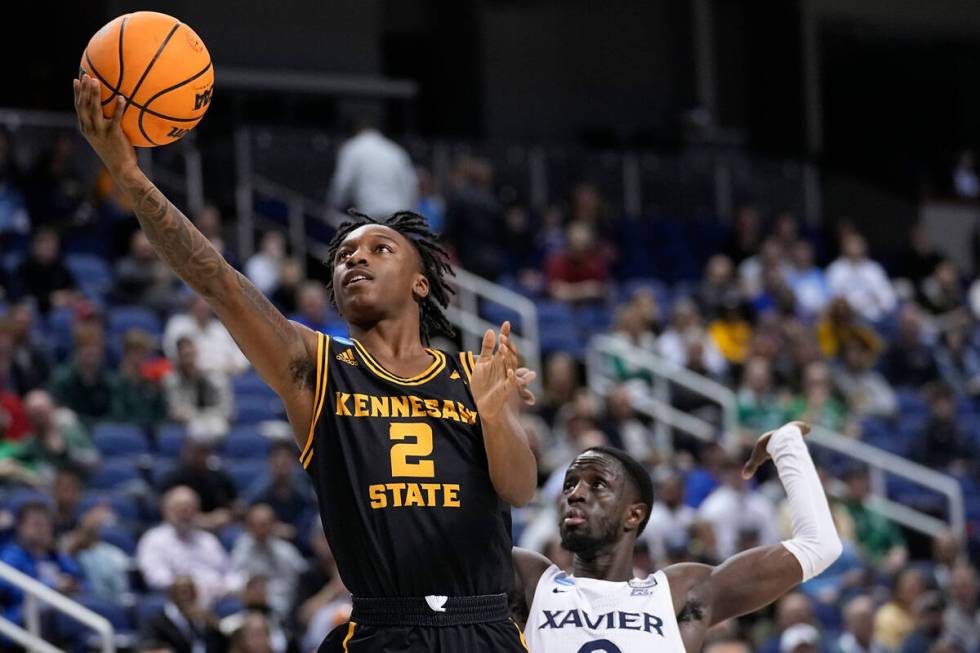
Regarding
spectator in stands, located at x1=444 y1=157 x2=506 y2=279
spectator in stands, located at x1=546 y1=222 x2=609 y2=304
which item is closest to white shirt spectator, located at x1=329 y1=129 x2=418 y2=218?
spectator in stands, located at x1=444 y1=157 x2=506 y2=279

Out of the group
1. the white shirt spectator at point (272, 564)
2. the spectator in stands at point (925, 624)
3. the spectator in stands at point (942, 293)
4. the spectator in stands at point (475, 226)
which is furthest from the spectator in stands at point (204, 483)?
the spectator in stands at point (942, 293)

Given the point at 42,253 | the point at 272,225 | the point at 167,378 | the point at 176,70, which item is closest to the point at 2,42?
the point at 272,225

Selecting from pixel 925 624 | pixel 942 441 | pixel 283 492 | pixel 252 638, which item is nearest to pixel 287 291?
pixel 283 492

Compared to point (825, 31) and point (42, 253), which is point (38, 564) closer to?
point (42, 253)

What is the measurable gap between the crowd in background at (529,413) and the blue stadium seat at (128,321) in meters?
0.03

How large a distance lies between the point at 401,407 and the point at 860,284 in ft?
40.2

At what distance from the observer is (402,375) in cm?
416

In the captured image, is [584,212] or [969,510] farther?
[584,212]

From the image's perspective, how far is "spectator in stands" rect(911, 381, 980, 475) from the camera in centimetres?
1348

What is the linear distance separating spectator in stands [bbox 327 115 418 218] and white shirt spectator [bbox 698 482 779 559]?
3.21 meters

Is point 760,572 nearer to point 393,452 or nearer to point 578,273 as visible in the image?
point 393,452

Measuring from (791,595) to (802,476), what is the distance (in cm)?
487

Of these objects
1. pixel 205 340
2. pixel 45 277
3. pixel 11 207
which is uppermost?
pixel 11 207

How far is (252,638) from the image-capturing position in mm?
7496
